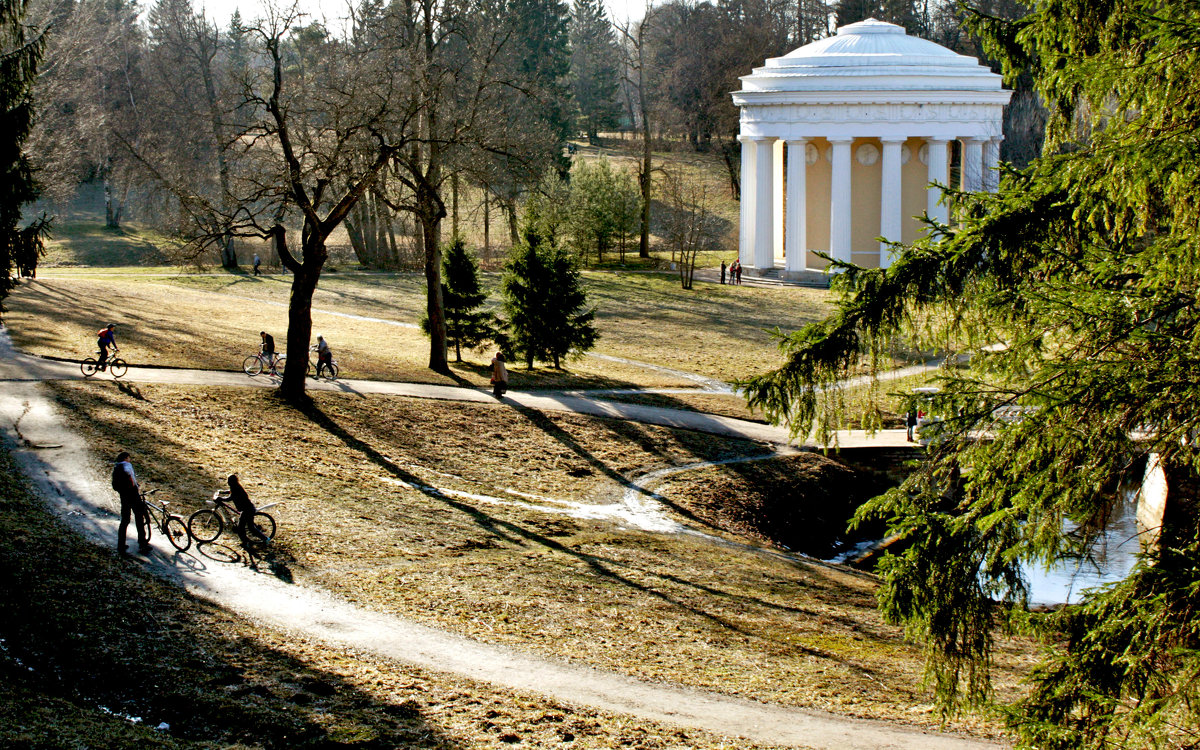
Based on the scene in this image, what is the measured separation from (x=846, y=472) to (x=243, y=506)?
1399cm

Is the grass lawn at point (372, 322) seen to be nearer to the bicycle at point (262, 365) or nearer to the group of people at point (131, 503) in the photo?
the bicycle at point (262, 365)

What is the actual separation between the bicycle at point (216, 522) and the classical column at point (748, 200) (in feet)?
138

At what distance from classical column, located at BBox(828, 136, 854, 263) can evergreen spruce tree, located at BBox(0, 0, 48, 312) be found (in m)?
39.3

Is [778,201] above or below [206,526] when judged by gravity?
above

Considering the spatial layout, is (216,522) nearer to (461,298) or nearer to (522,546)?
(522,546)

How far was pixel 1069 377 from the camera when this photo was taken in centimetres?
642

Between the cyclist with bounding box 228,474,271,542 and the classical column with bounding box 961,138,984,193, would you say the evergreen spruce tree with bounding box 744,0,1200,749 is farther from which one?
the classical column with bounding box 961,138,984,193

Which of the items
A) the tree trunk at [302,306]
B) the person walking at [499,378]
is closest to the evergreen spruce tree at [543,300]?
the person walking at [499,378]

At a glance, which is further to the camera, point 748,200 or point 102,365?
point 748,200

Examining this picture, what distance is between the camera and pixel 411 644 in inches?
453

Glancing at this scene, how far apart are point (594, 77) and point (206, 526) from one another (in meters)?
83.6

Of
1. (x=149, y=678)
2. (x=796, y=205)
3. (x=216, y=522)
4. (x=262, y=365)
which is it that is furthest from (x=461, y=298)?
(x=796, y=205)

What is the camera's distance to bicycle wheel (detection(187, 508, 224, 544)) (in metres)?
14.3

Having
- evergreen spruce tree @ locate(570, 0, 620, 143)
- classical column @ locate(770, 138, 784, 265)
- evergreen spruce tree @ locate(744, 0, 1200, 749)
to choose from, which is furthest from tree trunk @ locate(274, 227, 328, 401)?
evergreen spruce tree @ locate(570, 0, 620, 143)
